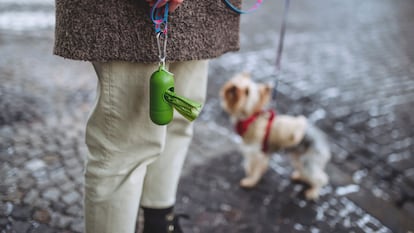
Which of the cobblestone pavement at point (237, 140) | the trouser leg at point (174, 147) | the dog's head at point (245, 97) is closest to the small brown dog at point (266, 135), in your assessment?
the dog's head at point (245, 97)

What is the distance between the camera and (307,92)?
435cm

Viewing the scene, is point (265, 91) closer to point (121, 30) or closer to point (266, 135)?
point (266, 135)

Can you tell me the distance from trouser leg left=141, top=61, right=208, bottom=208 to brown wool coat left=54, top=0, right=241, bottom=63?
0.73 ft

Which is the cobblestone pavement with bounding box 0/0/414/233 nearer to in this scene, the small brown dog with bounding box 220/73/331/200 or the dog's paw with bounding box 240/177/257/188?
the dog's paw with bounding box 240/177/257/188

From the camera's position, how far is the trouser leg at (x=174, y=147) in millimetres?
1672

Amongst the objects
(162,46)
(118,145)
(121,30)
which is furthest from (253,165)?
(121,30)

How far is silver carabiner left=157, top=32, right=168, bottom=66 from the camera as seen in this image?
1350 millimetres

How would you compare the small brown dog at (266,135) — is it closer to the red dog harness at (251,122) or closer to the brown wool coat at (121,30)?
the red dog harness at (251,122)

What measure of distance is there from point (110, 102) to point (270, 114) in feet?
5.31

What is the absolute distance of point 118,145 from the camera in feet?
4.91

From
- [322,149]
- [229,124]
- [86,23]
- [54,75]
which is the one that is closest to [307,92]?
[229,124]

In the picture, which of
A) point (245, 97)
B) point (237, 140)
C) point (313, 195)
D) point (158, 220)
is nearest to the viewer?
point (158, 220)

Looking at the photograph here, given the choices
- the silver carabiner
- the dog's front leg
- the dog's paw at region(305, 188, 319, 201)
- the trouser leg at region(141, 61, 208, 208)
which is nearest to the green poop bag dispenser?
the silver carabiner

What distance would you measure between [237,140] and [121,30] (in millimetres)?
2238
